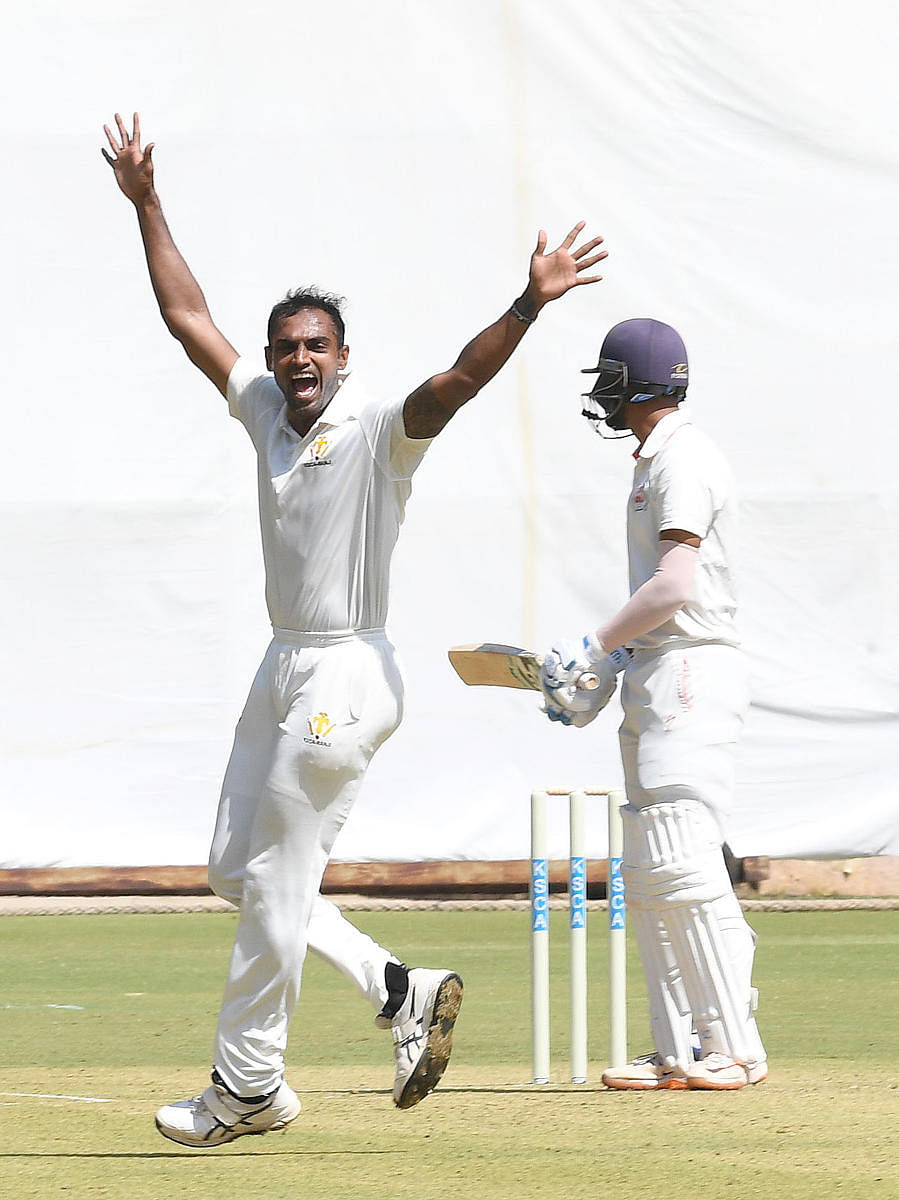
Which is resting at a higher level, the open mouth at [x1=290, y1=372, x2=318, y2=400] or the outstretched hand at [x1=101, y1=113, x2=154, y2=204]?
the outstretched hand at [x1=101, y1=113, x2=154, y2=204]

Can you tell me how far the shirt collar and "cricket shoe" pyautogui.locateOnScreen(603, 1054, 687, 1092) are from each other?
119 cm

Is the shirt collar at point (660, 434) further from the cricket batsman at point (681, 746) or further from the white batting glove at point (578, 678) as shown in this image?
the white batting glove at point (578, 678)

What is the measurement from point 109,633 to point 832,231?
3510mm

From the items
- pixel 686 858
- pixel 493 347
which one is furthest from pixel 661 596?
pixel 493 347

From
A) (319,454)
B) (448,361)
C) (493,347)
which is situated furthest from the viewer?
(448,361)

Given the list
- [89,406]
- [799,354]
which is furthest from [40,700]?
[799,354]

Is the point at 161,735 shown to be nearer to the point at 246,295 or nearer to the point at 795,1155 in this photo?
the point at 246,295

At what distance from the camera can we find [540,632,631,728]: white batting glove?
14.2 ft

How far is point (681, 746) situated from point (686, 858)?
22 cm

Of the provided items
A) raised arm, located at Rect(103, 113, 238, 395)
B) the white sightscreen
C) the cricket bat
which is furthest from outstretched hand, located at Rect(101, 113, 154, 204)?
the white sightscreen

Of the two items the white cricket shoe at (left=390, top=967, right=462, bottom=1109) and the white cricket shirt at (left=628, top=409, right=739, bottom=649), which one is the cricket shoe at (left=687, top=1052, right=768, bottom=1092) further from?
the white cricket shirt at (left=628, top=409, right=739, bottom=649)

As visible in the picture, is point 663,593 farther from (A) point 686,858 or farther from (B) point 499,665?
(A) point 686,858

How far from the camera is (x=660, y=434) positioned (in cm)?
445

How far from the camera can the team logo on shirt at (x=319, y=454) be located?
3893 mm
